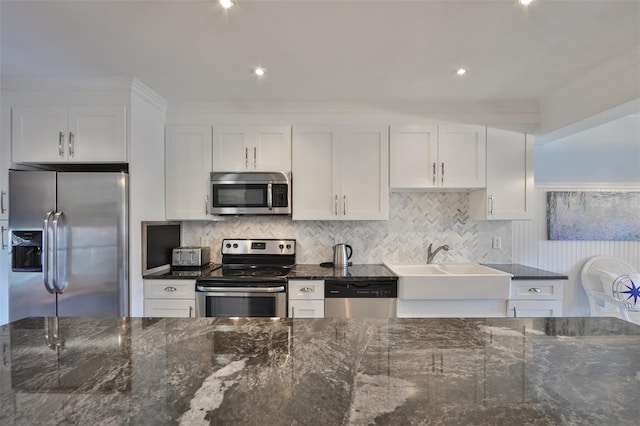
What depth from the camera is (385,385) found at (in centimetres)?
70

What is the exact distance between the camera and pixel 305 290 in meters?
2.39

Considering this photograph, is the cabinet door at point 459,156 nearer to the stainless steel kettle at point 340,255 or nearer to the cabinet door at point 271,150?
the stainless steel kettle at point 340,255

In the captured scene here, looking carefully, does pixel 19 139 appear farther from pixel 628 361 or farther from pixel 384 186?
Answer: pixel 628 361

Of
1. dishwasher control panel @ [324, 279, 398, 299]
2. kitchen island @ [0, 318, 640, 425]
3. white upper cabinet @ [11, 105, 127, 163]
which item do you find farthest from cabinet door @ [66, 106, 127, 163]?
dishwasher control panel @ [324, 279, 398, 299]

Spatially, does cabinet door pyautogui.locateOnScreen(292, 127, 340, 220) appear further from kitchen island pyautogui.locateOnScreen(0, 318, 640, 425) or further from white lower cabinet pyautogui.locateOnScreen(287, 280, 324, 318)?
kitchen island pyautogui.locateOnScreen(0, 318, 640, 425)

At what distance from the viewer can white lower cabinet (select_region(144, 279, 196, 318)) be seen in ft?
7.85

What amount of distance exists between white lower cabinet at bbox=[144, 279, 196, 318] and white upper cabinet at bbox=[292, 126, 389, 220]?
3.65 ft

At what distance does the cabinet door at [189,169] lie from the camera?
273 cm

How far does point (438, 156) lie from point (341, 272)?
1389mm

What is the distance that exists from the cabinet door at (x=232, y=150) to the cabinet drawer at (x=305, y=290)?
1143 mm

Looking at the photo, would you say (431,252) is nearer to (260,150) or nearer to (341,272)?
(341,272)

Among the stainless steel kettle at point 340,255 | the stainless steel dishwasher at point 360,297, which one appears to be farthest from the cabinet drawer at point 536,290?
the stainless steel kettle at point 340,255

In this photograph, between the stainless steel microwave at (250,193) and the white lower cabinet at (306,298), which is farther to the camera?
the stainless steel microwave at (250,193)

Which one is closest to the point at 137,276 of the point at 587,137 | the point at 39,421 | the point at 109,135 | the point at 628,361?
the point at 109,135
